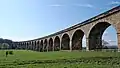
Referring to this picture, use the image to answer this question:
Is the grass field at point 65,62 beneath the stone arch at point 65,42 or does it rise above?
beneath

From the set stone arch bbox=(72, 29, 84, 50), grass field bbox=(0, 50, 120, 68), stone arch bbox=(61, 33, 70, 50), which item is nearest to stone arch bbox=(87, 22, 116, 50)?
stone arch bbox=(72, 29, 84, 50)

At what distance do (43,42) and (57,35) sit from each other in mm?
27371

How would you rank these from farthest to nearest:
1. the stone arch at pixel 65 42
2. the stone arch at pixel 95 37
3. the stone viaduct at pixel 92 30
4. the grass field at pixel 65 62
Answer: the stone arch at pixel 65 42
the stone arch at pixel 95 37
the stone viaduct at pixel 92 30
the grass field at pixel 65 62

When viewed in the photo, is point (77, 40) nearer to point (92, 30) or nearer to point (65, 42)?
point (65, 42)

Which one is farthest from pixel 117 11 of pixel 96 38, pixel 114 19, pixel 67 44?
pixel 67 44

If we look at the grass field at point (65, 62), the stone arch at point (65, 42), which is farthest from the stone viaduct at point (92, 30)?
the grass field at point (65, 62)

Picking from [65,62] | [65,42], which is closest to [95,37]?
[65,42]

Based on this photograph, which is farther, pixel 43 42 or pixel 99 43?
pixel 43 42

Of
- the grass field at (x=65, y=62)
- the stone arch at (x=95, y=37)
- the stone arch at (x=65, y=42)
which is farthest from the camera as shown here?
the stone arch at (x=65, y=42)

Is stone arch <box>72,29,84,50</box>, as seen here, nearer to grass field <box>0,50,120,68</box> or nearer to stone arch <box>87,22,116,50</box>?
stone arch <box>87,22,116,50</box>

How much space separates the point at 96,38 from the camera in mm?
51312

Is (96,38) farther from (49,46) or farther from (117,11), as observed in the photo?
(49,46)

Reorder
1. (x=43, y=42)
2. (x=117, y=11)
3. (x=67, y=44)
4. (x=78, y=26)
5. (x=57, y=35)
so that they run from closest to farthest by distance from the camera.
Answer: (x=117, y=11) < (x=78, y=26) < (x=67, y=44) < (x=57, y=35) < (x=43, y=42)

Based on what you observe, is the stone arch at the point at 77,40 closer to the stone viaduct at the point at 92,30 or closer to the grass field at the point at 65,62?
the stone viaduct at the point at 92,30
